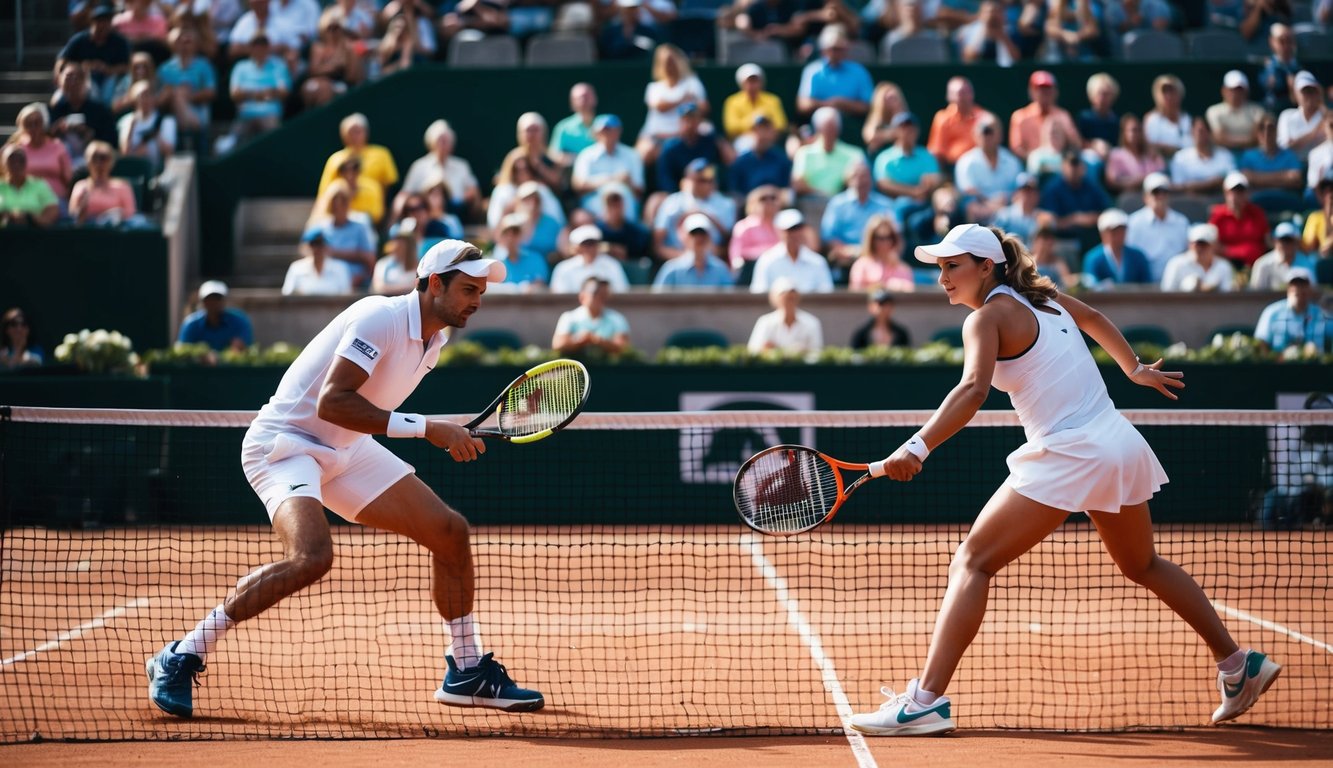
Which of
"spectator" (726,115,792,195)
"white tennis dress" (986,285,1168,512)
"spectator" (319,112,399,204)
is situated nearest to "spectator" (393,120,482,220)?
"spectator" (319,112,399,204)

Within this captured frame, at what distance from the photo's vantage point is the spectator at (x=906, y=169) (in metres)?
13.7

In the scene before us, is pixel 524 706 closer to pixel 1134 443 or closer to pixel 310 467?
pixel 310 467

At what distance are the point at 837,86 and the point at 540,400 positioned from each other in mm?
9670

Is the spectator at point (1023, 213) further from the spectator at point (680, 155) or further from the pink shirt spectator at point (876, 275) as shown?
the spectator at point (680, 155)

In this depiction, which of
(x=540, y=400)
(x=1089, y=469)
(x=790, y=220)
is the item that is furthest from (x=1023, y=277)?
(x=790, y=220)

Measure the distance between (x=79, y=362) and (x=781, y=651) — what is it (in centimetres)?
663

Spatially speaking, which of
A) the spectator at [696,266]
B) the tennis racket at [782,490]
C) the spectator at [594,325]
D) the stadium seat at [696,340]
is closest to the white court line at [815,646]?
the tennis racket at [782,490]

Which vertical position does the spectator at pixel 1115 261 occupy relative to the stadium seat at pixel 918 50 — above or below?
below

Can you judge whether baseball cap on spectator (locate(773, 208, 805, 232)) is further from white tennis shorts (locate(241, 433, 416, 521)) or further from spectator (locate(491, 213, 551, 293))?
white tennis shorts (locate(241, 433, 416, 521))

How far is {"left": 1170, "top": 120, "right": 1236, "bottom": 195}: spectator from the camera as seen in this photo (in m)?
14.1

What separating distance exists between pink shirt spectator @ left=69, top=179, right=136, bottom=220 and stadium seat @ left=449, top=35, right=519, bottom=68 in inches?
154

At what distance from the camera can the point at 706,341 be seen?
12.4 m

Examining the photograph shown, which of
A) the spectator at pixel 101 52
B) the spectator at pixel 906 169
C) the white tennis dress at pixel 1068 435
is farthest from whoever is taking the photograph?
the spectator at pixel 101 52

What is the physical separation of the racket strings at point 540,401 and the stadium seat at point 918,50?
10775mm
